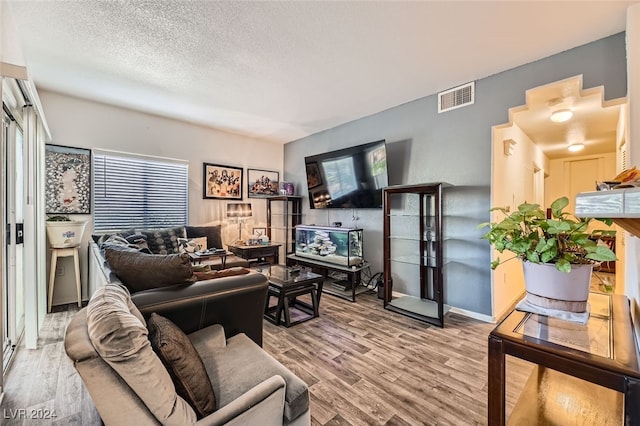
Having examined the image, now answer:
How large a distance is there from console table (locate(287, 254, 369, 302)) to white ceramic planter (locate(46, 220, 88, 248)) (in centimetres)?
285

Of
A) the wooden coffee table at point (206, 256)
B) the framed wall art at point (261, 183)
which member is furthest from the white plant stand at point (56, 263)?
the framed wall art at point (261, 183)

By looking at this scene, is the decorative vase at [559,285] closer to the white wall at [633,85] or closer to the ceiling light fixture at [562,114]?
the white wall at [633,85]

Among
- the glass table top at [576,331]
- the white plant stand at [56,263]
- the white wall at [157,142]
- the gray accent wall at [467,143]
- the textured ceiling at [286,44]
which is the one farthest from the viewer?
the white wall at [157,142]

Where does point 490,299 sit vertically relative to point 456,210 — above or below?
below

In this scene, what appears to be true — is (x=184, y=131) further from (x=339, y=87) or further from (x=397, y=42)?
(x=397, y=42)

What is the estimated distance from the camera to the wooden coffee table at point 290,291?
288cm

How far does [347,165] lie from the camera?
14.0ft

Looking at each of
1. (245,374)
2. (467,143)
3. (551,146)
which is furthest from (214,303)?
(551,146)

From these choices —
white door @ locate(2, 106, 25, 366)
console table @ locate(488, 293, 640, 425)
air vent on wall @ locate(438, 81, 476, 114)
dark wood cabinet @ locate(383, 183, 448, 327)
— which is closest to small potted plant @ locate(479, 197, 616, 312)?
console table @ locate(488, 293, 640, 425)

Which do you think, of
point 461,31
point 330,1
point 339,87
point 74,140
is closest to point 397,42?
point 461,31

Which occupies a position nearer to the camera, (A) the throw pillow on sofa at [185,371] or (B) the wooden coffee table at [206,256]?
(A) the throw pillow on sofa at [185,371]

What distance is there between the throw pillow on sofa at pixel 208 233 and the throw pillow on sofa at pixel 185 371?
136 inches

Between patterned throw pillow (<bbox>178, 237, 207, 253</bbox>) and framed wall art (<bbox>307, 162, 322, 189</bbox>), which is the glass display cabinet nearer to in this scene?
framed wall art (<bbox>307, 162, 322, 189</bbox>)

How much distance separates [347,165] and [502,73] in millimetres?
2173
